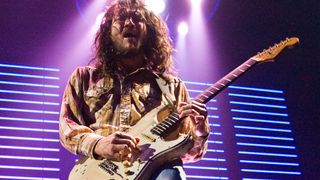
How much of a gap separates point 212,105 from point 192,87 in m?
0.21

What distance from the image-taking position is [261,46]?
4.39m

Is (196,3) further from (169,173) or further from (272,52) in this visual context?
(169,173)

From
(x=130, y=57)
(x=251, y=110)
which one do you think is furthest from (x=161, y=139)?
(x=251, y=110)

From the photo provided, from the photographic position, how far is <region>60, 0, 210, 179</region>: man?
213 cm

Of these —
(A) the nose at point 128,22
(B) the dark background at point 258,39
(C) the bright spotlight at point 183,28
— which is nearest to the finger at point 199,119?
(A) the nose at point 128,22

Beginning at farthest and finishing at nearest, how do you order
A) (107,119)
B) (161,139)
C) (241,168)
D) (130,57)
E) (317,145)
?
(317,145), (241,168), (130,57), (107,119), (161,139)

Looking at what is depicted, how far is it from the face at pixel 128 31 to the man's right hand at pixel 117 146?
57 cm

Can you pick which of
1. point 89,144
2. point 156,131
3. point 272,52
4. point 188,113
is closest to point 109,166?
point 89,144

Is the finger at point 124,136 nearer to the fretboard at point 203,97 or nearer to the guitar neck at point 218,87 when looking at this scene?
the fretboard at point 203,97

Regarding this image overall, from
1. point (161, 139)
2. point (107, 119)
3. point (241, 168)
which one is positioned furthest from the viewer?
point (241, 168)

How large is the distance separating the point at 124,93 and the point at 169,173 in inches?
20.5

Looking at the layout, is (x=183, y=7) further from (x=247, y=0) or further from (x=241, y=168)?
(x=241, y=168)

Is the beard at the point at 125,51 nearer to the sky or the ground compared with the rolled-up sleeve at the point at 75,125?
nearer to the sky

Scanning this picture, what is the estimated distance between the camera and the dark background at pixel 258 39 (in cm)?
372
